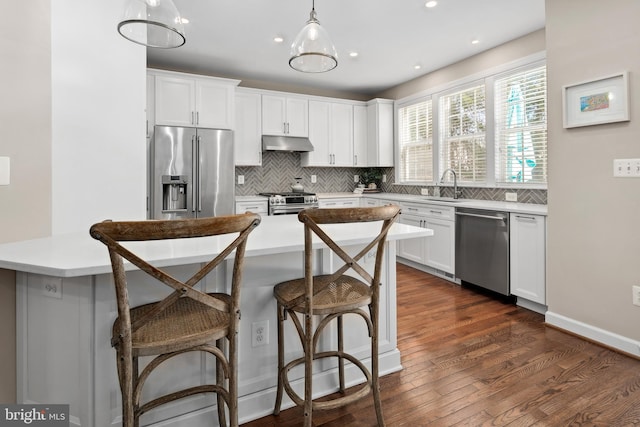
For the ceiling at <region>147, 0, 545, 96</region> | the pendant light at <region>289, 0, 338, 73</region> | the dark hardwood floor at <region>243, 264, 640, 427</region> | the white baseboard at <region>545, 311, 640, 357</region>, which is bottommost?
the dark hardwood floor at <region>243, 264, 640, 427</region>

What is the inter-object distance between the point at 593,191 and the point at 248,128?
3.98 m

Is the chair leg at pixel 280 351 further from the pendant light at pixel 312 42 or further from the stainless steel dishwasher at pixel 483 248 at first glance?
the stainless steel dishwasher at pixel 483 248

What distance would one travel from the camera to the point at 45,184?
185 centimetres

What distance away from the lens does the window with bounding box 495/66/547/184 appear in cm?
367

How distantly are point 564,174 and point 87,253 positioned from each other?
Answer: 10.1 ft

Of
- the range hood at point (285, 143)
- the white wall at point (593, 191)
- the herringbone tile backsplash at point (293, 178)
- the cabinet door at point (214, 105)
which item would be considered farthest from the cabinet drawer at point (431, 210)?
the cabinet door at point (214, 105)

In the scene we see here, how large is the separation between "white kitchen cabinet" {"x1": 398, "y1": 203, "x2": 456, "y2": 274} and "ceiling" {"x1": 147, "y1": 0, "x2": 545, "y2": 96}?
1.84 metres

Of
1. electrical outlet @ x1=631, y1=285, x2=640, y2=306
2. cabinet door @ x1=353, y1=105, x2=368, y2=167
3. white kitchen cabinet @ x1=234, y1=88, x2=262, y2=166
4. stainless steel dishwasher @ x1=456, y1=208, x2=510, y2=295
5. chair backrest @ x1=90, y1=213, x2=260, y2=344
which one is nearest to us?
chair backrest @ x1=90, y1=213, x2=260, y2=344

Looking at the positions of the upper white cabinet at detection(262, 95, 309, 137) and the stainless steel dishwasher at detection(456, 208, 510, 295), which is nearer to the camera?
the stainless steel dishwasher at detection(456, 208, 510, 295)

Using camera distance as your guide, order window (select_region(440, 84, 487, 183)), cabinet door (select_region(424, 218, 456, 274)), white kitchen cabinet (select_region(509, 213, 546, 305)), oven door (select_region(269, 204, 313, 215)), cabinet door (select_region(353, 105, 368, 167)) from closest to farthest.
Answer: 1. white kitchen cabinet (select_region(509, 213, 546, 305))
2. cabinet door (select_region(424, 218, 456, 274))
3. window (select_region(440, 84, 487, 183))
4. oven door (select_region(269, 204, 313, 215))
5. cabinet door (select_region(353, 105, 368, 167))

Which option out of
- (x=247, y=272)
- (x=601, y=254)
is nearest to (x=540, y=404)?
(x=601, y=254)

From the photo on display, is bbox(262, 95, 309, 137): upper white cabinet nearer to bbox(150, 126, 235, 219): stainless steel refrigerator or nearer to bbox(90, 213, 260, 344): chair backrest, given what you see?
bbox(150, 126, 235, 219): stainless steel refrigerator

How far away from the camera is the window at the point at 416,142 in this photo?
516cm

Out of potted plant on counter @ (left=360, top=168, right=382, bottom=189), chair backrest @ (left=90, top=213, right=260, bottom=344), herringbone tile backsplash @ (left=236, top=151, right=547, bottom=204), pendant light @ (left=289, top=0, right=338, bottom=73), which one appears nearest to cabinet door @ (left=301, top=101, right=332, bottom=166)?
herringbone tile backsplash @ (left=236, top=151, right=547, bottom=204)
